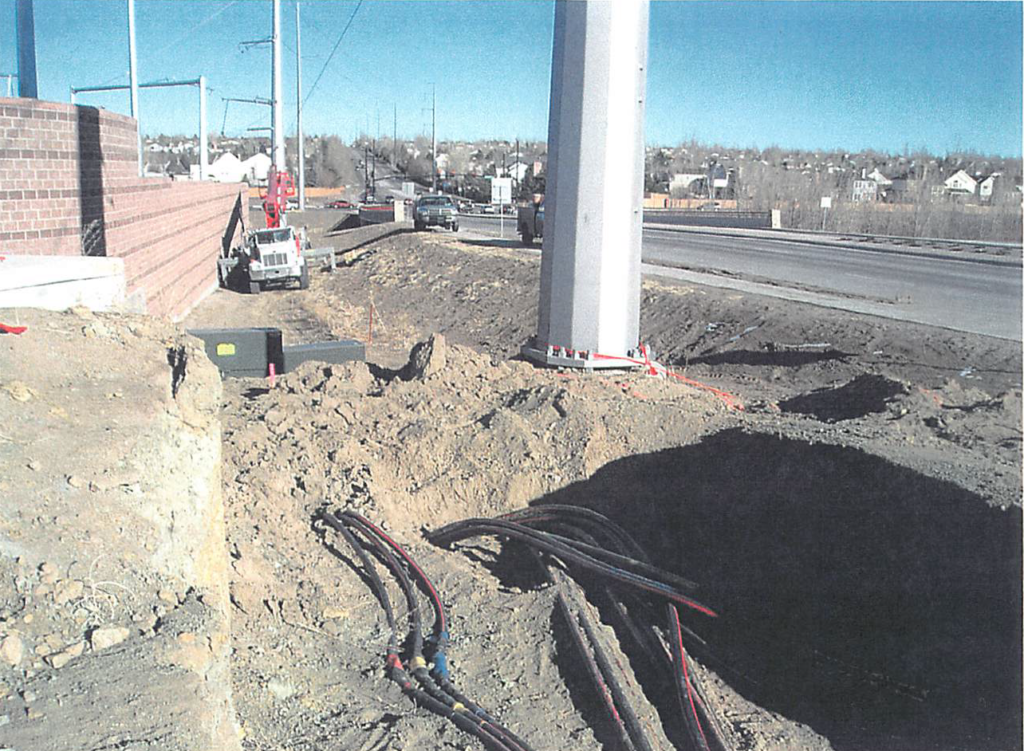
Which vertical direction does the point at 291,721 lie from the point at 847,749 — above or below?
above

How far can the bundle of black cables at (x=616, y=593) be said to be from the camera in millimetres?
5680

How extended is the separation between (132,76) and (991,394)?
19.9m

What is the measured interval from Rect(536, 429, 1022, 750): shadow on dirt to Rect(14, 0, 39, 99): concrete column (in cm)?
1073

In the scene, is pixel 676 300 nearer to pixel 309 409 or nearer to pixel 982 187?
pixel 982 187

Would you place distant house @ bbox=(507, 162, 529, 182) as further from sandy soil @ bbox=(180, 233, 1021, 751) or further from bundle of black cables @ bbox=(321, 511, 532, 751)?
bundle of black cables @ bbox=(321, 511, 532, 751)

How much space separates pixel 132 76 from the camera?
2173cm

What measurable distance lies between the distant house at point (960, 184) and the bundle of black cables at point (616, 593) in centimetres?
827

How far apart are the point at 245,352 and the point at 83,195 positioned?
10.1ft

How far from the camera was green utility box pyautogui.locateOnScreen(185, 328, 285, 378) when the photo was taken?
1248 cm

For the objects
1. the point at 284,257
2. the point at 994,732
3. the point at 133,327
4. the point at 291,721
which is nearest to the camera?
the point at 291,721

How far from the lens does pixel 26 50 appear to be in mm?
12789

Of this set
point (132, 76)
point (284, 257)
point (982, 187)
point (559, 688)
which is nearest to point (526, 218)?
point (284, 257)

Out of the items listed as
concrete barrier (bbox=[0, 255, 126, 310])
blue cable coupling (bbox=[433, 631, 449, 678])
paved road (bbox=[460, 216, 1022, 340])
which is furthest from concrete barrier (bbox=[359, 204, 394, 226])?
blue cable coupling (bbox=[433, 631, 449, 678])

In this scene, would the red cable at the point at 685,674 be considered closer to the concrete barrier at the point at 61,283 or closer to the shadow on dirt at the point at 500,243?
the concrete barrier at the point at 61,283
